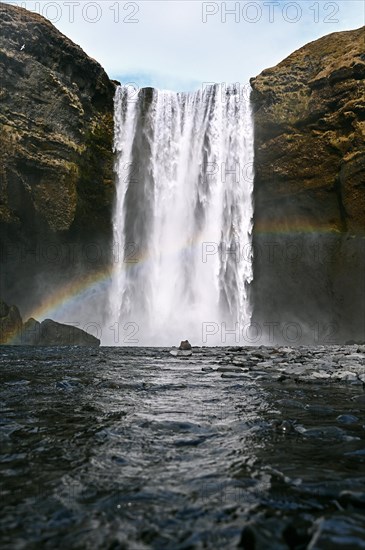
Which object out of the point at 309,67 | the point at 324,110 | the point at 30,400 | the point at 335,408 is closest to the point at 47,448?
the point at 30,400

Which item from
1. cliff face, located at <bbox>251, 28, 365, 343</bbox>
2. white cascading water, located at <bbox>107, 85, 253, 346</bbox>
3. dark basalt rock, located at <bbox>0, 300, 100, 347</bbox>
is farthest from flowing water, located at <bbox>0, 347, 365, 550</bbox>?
cliff face, located at <bbox>251, 28, 365, 343</bbox>

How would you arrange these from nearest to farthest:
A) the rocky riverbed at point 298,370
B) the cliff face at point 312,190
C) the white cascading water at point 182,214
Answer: the rocky riverbed at point 298,370 → the cliff face at point 312,190 → the white cascading water at point 182,214

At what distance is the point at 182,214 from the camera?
3153 centimetres

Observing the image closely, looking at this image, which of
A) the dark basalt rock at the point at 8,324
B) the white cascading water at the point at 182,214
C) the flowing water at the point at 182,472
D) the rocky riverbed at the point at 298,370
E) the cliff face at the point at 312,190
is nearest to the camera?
the flowing water at the point at 182,472

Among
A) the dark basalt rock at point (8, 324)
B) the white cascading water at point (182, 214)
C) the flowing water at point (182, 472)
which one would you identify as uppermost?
the white cascading water at point (182, 214)

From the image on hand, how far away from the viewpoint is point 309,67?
31578mm

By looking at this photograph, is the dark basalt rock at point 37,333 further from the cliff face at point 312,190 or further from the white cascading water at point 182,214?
the cliff face at point 312,190

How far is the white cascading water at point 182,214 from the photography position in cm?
3002

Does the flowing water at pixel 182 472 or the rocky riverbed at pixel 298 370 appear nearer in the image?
the flowing water at pixel 182 472

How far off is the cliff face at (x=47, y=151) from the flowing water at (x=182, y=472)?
25.3 metres

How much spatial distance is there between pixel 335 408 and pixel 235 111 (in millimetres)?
29732

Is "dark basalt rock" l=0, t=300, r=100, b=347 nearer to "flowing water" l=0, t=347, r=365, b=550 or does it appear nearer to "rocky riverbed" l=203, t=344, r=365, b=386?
"rocky riverbed" l=203, t=344, r=365, b=386

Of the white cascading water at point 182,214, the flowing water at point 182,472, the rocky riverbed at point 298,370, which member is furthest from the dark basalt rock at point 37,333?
the flowing water at point 182,472

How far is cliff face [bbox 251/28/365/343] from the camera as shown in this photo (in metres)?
28.6
